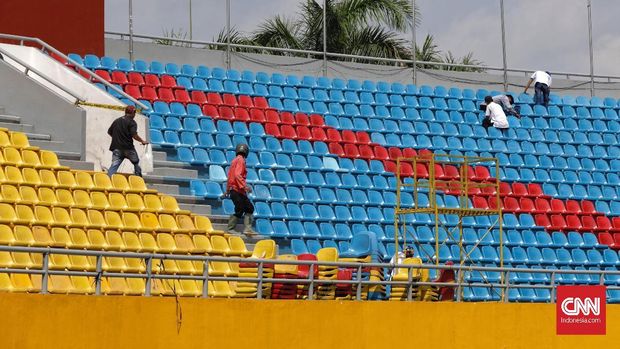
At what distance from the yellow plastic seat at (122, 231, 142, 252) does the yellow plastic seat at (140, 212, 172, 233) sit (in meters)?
0.41

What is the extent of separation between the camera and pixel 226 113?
22.0m

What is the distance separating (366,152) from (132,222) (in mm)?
7210

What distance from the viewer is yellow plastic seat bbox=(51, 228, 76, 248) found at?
14.6 meters

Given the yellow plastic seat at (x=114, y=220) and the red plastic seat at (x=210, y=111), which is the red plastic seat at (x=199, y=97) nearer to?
the red plastic seat at (x=210, y=111)

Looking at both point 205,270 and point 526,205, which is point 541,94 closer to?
point 526,205

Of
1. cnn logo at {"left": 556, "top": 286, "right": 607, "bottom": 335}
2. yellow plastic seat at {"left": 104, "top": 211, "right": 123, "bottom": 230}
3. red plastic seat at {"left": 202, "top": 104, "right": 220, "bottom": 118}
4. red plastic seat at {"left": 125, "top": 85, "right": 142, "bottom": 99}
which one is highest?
red plastic seat at {"left": 125, "top": 85, "right": 142, "bottom": 99}

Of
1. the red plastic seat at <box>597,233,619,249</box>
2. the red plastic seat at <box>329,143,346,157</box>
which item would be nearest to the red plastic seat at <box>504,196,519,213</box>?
the red plastic seat at <box>597,233,619,249</box>

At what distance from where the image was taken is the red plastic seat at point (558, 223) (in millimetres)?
22781

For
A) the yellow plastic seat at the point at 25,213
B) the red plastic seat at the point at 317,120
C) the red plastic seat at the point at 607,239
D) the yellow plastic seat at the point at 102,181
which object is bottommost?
the red plastic seat at the point at 607,239

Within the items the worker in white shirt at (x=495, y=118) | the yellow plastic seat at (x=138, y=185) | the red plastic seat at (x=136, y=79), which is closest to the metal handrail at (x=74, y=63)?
the red plastic seat at (x=136, y=79)

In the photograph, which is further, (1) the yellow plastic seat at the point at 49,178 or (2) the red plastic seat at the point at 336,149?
(2) the red plastic seat at the point at 336,149

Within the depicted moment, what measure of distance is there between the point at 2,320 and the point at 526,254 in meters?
11.5

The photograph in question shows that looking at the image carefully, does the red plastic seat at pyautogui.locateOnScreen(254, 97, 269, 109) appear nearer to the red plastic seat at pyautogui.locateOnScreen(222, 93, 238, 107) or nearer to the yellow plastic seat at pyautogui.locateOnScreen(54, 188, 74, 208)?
the red plastic seat at pyautogui.locateOnScreen(222, 93, 238, 107)

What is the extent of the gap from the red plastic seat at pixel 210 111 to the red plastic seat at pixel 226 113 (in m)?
0.08
